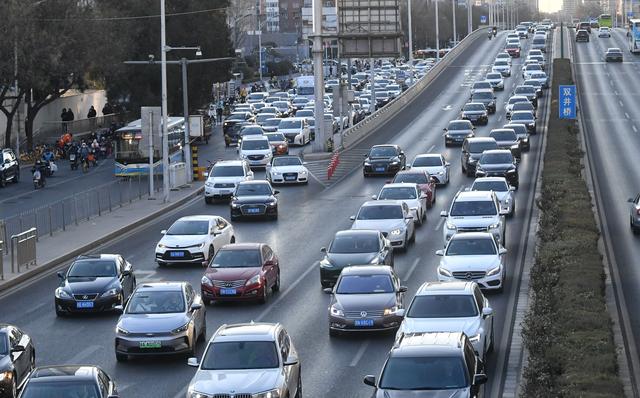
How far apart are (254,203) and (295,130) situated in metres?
30.6

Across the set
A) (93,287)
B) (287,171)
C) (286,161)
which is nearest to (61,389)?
(93,287)

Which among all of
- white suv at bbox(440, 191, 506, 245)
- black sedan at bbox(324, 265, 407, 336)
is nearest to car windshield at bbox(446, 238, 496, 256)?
black sedan at bbox(324, 265, 407, 336)

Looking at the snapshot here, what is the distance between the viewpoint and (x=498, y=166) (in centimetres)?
5141

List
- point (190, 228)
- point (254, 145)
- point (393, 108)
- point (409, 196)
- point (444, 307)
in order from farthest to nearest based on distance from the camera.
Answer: point (393, 108)
point (254, 145)
point (409, 196)
point (190, 228)
point (444, 307)

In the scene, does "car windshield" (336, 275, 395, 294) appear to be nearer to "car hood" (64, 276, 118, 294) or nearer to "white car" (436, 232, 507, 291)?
"white car" (436, 232, 507, 291)

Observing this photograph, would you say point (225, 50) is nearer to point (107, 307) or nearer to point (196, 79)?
point (196, 79)

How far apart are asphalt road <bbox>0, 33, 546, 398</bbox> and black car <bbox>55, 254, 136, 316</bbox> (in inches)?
13.8

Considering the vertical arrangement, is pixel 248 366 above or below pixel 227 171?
below

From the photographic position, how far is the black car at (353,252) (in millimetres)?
32688

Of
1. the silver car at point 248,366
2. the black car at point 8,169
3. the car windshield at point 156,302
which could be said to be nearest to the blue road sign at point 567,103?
the black car at point 8,169

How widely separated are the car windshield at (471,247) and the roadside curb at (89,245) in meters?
12.2

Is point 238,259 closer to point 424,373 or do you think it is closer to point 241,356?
point 241,356

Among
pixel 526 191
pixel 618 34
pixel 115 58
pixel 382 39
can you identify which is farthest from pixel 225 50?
pixel 618 34

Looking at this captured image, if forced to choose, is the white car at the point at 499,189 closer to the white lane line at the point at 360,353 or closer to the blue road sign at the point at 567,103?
the white lane line at the point at 360,353
